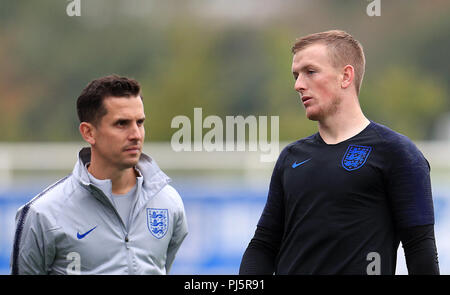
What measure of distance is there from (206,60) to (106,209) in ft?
93.5

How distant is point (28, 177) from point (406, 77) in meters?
22.1

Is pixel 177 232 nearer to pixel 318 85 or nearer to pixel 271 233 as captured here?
pixel 271 233

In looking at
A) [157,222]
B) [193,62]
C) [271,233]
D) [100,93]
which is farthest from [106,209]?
[193,62]

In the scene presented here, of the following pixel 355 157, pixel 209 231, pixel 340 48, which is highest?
pixel 340 48

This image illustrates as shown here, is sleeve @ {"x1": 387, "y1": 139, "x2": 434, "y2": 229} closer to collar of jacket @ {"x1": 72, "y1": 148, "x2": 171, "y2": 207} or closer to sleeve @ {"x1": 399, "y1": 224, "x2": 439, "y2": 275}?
sleeve @ {"x1": 399, "y1": 224, "x2": 439, "y2": 275}

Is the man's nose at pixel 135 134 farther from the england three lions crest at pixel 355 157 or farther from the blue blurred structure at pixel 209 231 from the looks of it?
the blue blurred structure at pixel 209 231

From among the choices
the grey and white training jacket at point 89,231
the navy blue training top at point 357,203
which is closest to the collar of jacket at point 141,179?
the grey and white training jacket at point 89,231

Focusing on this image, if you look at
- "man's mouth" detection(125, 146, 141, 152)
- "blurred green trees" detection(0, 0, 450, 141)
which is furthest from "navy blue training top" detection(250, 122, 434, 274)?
"blurred green trees" detection(0, 0, 450, 141)

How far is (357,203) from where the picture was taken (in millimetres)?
3809

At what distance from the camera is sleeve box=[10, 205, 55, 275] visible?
4.21 m

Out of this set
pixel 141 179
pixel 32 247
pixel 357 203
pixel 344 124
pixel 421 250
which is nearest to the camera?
pixel 421 250

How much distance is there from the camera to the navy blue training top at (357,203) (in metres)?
3.76

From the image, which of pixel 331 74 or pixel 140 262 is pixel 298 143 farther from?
pixel 140 262
